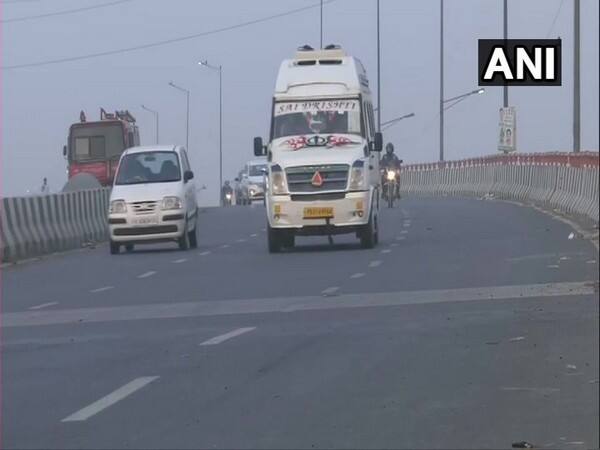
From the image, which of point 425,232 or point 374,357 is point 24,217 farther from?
point 374,357

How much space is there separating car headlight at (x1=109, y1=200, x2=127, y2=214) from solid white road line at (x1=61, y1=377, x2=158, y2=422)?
62.1 ft

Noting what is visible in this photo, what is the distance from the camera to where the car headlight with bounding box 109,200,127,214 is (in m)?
30.5

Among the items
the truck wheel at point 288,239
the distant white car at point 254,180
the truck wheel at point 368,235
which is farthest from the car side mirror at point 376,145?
the distant white car at point 254,180

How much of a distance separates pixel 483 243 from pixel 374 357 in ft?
51.5

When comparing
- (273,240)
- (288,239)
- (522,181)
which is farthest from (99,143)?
(273,240)

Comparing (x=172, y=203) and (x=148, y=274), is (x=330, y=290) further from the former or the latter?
(x=172, y=203)

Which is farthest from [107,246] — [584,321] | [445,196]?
[584,321]

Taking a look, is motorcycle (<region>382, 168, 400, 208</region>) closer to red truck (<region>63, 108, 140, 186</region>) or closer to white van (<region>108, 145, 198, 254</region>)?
red truck (<region>63, 108, 140, 186</region>)

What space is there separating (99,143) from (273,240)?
Answer: 813 inches

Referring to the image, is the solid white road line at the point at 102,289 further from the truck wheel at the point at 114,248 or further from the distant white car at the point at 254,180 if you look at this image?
the distant white car at the point at 254,180

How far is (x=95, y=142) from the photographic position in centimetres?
4753

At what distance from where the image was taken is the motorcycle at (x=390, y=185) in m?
46.4

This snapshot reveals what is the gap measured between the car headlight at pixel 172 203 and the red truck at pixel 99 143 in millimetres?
16336

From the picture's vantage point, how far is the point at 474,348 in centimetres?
1263
